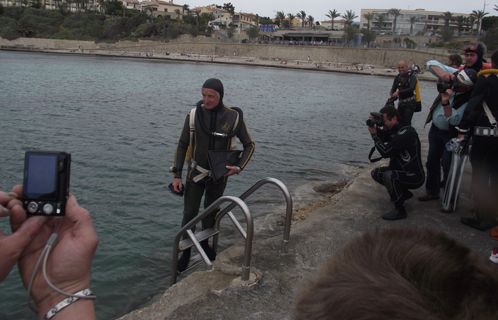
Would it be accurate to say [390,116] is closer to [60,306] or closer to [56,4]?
[60,306]

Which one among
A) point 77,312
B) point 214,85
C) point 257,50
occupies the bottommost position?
point 77,312

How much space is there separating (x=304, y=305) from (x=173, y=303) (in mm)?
2504

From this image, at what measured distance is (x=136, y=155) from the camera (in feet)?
35.8

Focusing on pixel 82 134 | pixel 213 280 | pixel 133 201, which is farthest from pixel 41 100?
pixel 213 280

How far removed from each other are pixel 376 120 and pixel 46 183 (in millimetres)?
4317

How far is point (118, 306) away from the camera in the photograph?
443cm

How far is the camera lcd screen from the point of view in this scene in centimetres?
143

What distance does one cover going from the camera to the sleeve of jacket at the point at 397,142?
193 inches

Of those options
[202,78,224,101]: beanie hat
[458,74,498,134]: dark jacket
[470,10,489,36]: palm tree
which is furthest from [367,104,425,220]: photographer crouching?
Answer: [470,10,489,36]: palm tree

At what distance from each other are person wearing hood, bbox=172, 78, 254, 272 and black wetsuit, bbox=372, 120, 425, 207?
1.96 m

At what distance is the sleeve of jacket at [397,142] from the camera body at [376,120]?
19 cm

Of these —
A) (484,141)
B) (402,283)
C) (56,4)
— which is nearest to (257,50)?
(484,141)

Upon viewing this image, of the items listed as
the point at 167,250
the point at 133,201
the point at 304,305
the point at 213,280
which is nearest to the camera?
the point at 304,305

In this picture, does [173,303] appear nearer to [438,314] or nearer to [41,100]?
[438,314]
